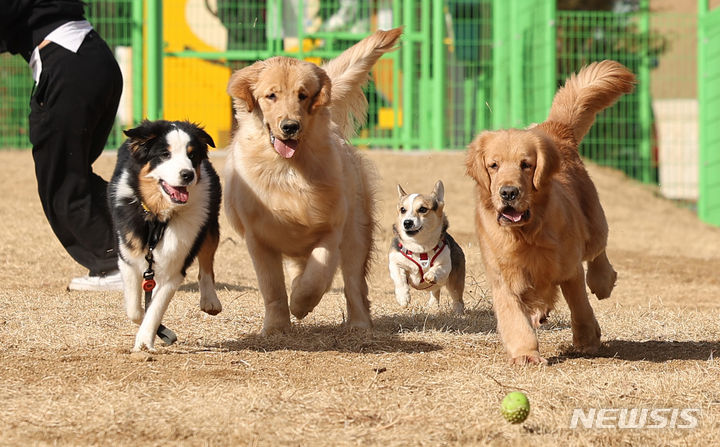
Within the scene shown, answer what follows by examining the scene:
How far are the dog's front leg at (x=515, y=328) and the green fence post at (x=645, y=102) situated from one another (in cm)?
1118

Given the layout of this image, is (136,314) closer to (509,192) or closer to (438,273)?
(509,192)

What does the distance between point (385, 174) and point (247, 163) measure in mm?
8107

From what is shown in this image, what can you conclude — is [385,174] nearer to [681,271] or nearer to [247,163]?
[681,271]

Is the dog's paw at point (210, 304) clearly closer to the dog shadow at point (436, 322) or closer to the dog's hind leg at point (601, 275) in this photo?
the dog shadow at point (436, 322)

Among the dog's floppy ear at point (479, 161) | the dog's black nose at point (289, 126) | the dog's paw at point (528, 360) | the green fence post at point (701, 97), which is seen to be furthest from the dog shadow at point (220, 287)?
Answer: the green fence post at point (701, 97)

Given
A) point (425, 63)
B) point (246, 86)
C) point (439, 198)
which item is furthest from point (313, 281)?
point (425, 63)

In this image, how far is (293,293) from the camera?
5.27 m

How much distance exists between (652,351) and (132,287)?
2.67m

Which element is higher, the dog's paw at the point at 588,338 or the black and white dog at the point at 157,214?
the black and white dog at the point at 157,214

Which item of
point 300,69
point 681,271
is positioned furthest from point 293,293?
point 681,271

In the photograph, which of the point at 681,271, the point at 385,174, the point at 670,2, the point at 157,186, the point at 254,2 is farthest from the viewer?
the point at 670,2

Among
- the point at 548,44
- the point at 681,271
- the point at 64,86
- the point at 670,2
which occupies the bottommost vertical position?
the point at 681,271

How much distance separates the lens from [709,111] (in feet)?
47.6

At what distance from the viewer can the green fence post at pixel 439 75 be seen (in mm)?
14867
